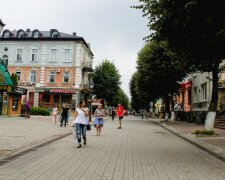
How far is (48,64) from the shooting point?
191 feet

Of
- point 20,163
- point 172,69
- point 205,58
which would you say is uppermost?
point 172,69

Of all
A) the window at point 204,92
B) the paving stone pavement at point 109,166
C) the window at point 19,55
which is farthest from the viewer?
the window at point 19,55

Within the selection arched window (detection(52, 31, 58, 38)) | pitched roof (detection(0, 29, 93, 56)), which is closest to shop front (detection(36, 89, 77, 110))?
pitched roof (detection(0, 29, 93, 56))

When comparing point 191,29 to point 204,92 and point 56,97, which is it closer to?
point 204,92

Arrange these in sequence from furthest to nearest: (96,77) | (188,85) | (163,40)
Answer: (96,77)
(188,85)
(163,40)

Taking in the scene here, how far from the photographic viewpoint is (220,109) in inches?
1300

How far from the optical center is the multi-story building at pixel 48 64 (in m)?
57.5

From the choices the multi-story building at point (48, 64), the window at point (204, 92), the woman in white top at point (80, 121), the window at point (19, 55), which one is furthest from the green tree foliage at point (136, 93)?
the woman in white top at point (80, 121)

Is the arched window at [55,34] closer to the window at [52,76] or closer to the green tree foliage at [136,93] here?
the window at [52,76]

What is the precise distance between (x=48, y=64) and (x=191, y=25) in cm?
4614

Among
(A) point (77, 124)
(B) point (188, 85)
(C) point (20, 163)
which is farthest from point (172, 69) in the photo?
(C) point (20, 163)

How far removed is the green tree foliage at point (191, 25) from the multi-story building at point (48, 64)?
1601 inches

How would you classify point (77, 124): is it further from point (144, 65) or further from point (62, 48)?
point (62, 48)

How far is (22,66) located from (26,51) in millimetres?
2412
